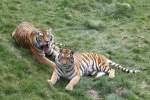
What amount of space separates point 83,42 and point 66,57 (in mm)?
2349

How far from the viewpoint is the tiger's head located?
8.48 m

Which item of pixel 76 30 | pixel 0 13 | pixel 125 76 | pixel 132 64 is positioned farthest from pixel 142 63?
pixel 0 13

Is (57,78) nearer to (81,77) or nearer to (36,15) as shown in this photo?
(81,77)

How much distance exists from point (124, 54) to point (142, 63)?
567mm

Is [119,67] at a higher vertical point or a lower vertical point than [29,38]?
lower

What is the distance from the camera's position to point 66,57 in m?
8.49

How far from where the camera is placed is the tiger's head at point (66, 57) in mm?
8477

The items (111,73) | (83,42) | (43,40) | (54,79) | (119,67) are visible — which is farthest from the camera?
(83,42)

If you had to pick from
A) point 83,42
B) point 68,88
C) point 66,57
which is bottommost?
point 68,88

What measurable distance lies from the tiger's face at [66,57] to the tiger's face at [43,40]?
0.76 meters

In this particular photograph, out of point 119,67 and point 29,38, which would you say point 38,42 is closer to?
point 29,38

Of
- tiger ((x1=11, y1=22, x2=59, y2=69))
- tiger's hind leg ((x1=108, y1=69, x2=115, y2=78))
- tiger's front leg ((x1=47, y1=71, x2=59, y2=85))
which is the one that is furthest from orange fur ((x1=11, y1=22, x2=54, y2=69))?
tiger's hind leg ((x1=108, y1=69, x2=115, y2=78))

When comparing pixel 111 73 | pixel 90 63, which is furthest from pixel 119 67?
pixel 90 63

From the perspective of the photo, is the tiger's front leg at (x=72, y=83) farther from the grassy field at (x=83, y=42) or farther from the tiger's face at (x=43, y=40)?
the tiger's face at (x=43, y=40)
